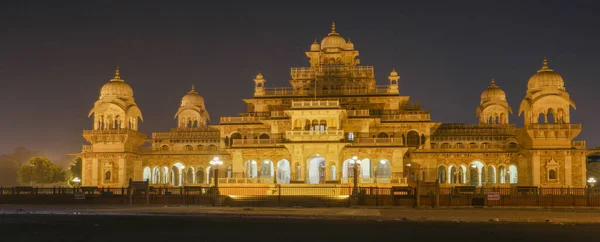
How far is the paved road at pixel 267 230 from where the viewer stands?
2752 centimetres

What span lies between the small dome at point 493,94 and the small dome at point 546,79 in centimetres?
2069

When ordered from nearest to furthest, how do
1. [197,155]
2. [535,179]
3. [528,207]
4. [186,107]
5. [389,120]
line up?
[528,207] < [535,179] < [389,120] < [197,155] < [186,107]

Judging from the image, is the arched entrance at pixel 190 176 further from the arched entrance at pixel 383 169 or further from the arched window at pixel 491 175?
the arched window at pixel 491 175

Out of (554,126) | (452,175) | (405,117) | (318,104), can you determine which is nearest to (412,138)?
(405,117)

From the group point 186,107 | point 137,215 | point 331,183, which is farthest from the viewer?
point 186,107

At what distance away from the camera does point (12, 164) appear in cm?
15725

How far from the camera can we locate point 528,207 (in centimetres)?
4781

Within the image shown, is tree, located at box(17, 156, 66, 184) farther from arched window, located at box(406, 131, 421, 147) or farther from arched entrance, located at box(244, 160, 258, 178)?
arched window, located at box(406, 131, 421, 147)

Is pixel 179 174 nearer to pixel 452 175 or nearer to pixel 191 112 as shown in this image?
pixel 191 112

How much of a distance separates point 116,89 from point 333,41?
85.4ft

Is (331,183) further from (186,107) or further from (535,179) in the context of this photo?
(186,107)

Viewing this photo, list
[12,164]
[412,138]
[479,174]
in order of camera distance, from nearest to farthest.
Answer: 1. [412,138]
2. [479,174]
3. [12,164]

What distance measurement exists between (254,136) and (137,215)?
39.2 meters

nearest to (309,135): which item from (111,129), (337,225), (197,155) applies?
(197,155)
